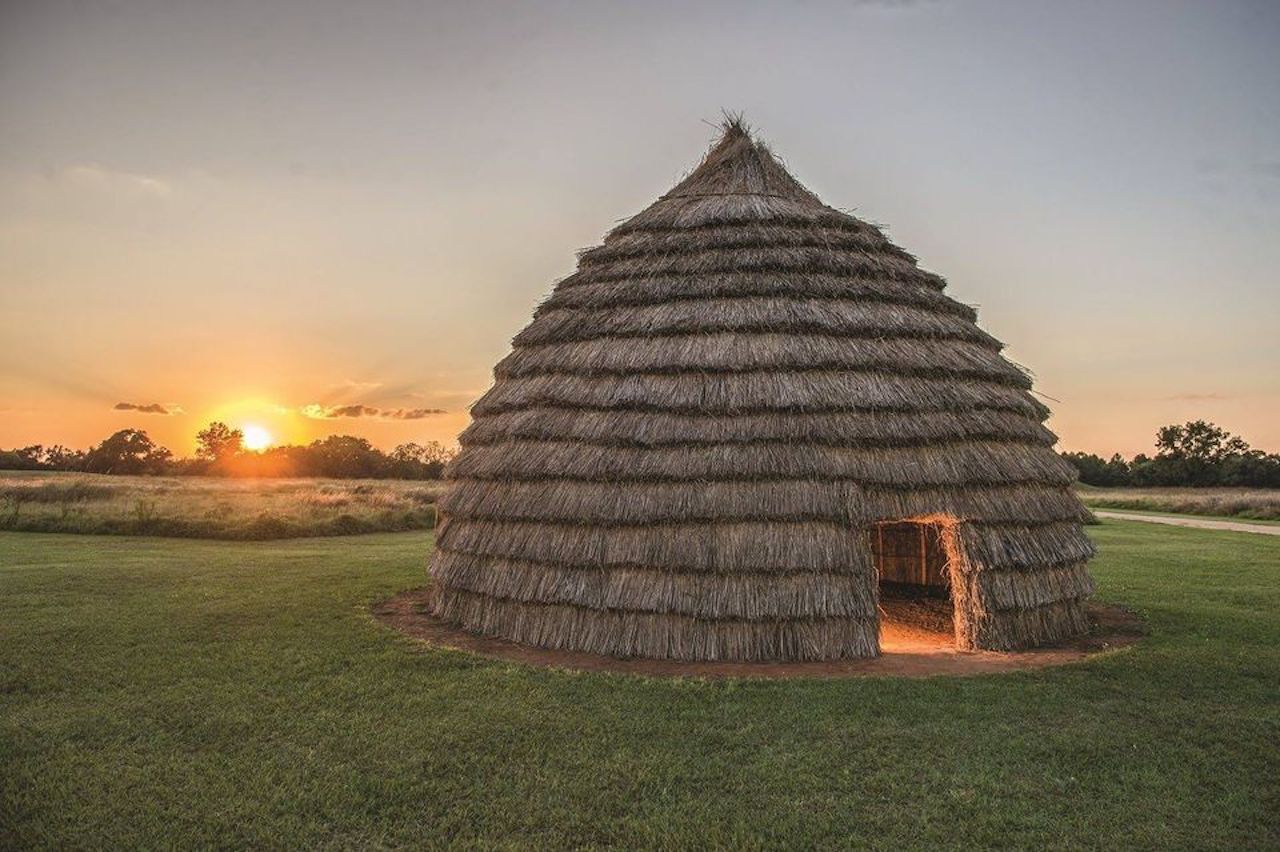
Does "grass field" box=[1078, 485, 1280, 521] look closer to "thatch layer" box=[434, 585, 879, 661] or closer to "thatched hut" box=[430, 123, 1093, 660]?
"thatched hut" box=[430, 123, 1093, 660]

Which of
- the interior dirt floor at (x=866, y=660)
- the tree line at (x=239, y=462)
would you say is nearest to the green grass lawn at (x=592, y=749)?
the interior dirt floor at (x=866, y=660)

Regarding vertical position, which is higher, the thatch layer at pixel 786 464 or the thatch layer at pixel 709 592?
the thatch layer at pixel 786 464

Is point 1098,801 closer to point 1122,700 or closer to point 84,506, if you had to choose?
point 1122,700

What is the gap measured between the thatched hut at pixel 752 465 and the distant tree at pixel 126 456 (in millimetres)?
73285

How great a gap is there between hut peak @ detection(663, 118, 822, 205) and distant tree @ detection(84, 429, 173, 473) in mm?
74286

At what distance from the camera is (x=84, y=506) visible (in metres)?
32.3

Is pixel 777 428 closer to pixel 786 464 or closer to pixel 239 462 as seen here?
pixel 786 464

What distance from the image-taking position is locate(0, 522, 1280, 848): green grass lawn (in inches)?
238

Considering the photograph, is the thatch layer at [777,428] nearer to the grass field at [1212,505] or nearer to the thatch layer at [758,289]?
the thatch layer at [758,289]

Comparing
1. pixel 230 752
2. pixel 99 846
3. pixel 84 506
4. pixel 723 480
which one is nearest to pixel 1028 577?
pixel 723 480

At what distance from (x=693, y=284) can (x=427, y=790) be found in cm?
855

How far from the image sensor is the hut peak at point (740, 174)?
14.7 meters

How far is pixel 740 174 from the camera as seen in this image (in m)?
15.0

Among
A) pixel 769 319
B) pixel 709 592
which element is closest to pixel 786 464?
pixel 709 592
